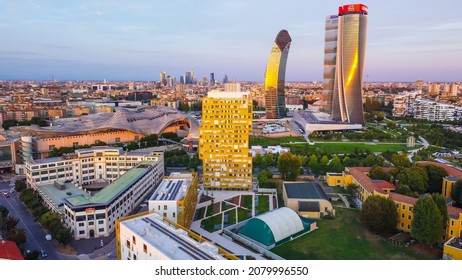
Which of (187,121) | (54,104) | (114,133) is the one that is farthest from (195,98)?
(114,133)

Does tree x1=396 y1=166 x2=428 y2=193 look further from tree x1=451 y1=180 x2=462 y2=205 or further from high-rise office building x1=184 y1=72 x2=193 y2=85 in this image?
high-rise office building x1=184 y1=72 x2=193 y2=85

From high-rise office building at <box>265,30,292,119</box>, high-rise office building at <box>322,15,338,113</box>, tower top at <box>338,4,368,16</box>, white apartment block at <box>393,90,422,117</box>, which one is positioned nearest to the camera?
tower top at <box>338,4,368,16</box>

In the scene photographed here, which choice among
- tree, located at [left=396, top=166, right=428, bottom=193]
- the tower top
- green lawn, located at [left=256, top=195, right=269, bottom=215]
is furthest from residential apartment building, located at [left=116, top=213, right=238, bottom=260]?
the tower top

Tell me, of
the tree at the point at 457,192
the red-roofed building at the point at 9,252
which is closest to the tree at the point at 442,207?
the tree at the point at 457,192

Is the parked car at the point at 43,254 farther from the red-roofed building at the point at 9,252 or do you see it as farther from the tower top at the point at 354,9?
the tower top at the point at 354,9

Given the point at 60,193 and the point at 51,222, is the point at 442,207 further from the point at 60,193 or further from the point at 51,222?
the point at 60,193
